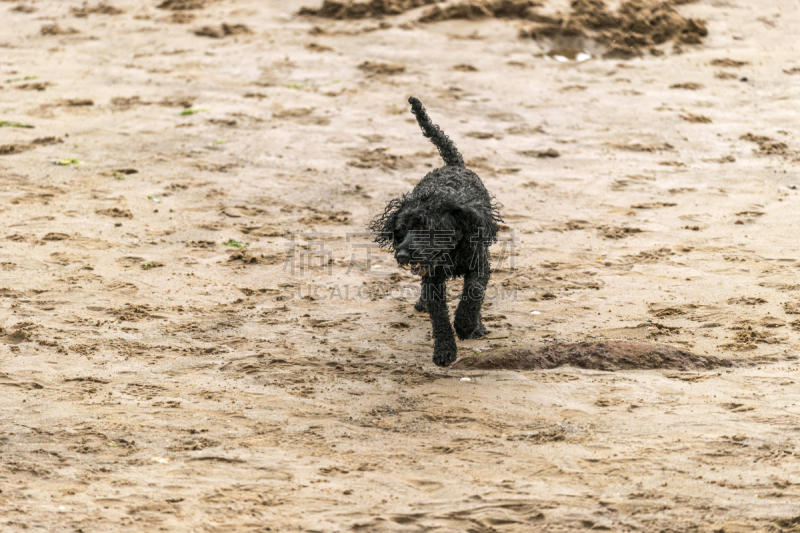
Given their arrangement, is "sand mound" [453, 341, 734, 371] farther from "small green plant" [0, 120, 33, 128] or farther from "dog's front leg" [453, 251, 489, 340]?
"small green plant" [0, 120, 33, 128]

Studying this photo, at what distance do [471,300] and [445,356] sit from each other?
493mm

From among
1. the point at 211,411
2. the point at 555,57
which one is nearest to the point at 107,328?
the point at 211,411

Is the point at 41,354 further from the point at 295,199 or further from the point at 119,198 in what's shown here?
the point at 295,199

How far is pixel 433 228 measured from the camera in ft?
16.9

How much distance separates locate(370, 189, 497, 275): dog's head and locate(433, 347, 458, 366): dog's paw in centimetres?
62

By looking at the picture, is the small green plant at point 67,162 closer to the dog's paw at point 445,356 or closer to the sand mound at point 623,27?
the dog's paw at point 445,356

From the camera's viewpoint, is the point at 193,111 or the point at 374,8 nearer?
the point at 193,111

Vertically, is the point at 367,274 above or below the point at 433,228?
below

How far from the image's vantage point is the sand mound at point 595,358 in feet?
17.4

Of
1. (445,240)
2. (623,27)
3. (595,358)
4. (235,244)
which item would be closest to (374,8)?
(623,27)

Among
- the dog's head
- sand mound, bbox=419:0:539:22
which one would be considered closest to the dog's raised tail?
the dog's head

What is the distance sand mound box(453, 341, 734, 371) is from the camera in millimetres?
5297

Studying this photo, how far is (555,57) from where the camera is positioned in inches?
479

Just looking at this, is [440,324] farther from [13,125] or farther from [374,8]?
[374,8]
